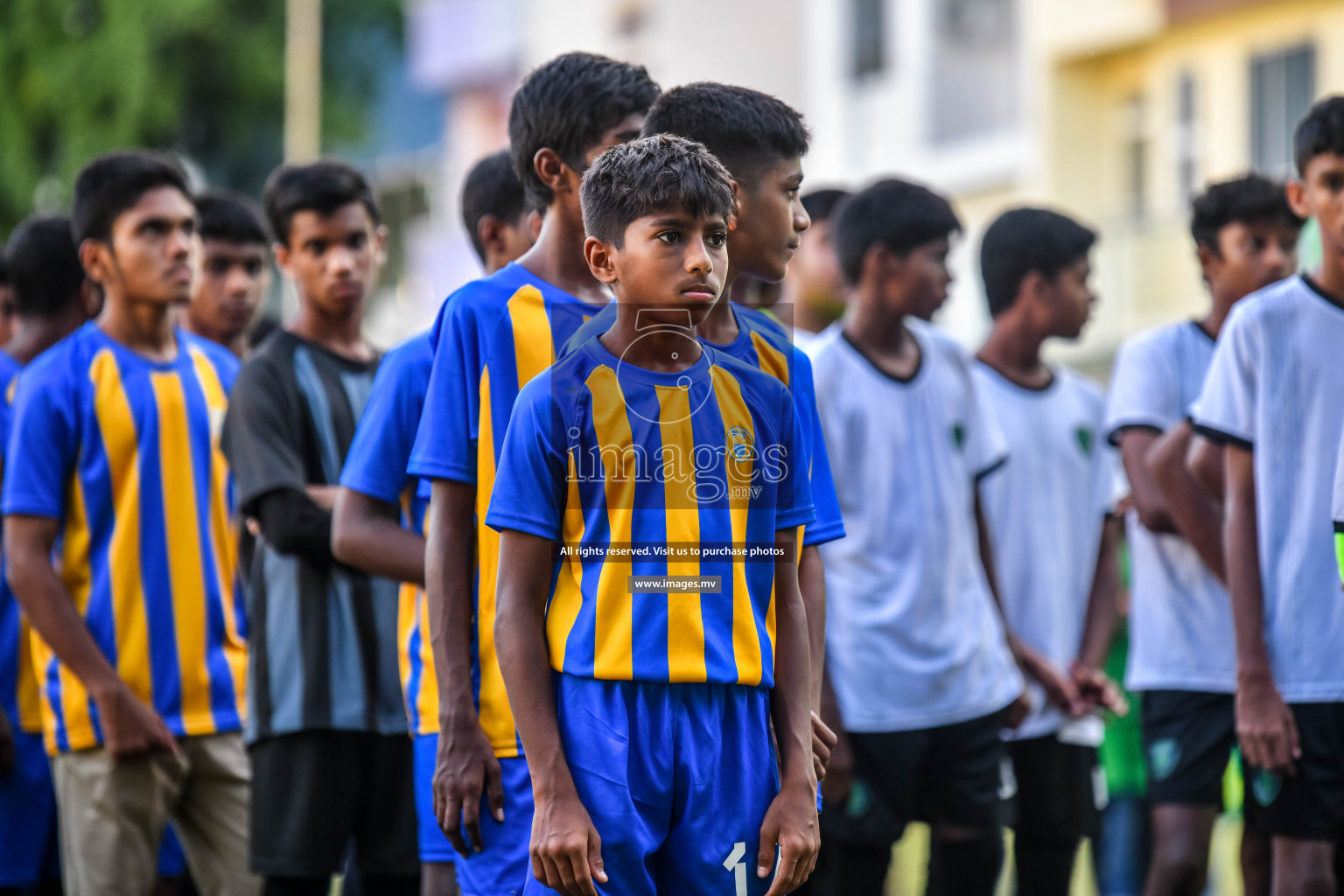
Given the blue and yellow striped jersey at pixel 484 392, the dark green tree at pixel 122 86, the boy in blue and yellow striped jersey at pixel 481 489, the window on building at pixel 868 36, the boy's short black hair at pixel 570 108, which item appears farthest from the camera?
the dark green tree at pixel 122 86

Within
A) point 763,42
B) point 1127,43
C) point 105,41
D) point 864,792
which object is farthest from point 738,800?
point 105,41

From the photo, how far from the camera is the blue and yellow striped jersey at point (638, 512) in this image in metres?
2.91

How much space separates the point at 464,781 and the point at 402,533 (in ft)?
2.48

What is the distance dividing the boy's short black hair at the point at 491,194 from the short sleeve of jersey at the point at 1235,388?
1785 mm

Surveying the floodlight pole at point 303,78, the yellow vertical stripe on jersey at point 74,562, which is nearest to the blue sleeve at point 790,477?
the yellow vertical stripe on jersey at point 74,562

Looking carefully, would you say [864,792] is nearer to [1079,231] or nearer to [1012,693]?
[1012,693]

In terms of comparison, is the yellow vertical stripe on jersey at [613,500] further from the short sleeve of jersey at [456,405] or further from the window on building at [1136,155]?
the window on building at [1136,155]

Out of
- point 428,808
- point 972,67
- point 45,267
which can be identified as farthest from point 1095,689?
point 972,67

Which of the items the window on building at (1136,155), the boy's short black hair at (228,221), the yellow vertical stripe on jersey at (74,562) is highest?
the window on building at (1136,155)

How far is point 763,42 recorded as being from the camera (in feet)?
79.7

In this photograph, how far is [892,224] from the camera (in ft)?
17.7

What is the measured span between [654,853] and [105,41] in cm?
2462

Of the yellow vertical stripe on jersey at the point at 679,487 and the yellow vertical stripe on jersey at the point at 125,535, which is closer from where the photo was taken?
the yellow vertical stripe on jersey at the point at 679,487

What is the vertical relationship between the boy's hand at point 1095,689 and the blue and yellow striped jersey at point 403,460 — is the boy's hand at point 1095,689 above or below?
below
